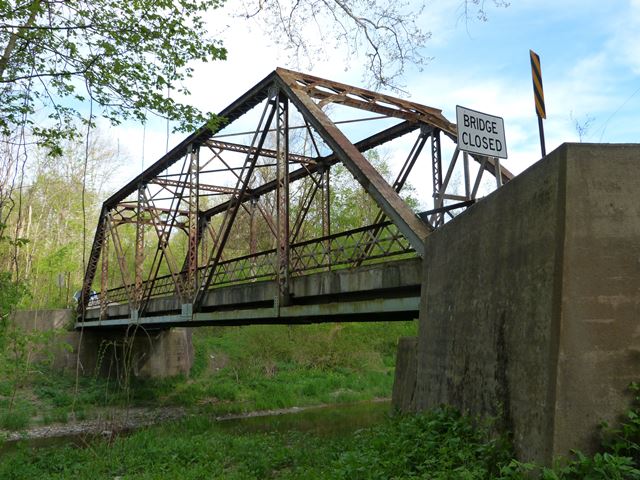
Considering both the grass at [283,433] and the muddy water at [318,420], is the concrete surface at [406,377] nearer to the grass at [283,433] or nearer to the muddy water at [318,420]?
the grass at [283,433]

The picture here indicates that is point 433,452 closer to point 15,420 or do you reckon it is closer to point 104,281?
point 15,420

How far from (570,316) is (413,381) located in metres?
3.95

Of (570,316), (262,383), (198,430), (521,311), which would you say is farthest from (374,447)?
(262,383)

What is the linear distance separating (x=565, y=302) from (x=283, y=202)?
8.49 m

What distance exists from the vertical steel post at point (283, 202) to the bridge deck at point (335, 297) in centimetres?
22

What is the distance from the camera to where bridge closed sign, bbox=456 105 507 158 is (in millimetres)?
6610

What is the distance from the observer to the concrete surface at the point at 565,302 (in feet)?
13.0

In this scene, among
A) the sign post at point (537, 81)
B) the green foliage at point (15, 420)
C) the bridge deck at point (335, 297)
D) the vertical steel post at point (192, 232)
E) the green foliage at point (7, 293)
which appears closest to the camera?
the sign post at point (537, 81)

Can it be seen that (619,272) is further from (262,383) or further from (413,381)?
(262,383)

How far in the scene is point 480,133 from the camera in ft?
22.2

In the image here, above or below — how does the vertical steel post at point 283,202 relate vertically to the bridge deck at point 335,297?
above

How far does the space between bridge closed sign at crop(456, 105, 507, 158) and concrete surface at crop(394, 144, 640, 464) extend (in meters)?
1.69

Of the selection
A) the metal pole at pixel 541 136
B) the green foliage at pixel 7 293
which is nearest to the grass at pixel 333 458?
the metal pole at pixel 541 136

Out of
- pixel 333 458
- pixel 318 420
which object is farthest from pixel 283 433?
pixel 333 458
